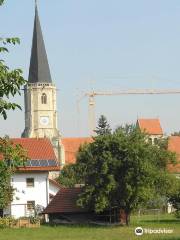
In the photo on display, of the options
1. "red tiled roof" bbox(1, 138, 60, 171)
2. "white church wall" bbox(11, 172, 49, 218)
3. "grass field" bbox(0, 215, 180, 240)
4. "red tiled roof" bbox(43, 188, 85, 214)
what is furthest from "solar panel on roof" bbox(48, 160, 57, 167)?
"grass field" bbox(0, 215, 180, 240)

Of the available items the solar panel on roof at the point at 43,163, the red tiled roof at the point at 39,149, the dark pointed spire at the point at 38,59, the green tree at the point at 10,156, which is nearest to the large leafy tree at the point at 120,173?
the solar panel on roof at the point at 43,163

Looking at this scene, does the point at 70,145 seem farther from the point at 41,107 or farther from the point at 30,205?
the point at 30,205

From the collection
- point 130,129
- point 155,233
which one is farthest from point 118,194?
point 155,233

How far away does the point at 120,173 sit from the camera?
49688 mm

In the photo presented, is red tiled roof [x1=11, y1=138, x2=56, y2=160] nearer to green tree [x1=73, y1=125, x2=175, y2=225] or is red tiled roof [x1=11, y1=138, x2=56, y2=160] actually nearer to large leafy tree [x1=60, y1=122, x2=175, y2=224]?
large leafy tree [x1=60, y1=122, x2=175, y2=224]

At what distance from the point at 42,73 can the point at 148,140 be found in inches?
4387

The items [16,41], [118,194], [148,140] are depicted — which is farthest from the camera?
[148,140]

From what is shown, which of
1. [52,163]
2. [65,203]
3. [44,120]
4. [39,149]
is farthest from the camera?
[44,120]

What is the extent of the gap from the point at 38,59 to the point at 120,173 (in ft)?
359

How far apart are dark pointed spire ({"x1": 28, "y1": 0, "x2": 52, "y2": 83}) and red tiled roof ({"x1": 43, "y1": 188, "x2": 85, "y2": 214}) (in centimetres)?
10288

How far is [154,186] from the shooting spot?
50969mm

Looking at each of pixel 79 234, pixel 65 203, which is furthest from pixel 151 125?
pixel 79 234

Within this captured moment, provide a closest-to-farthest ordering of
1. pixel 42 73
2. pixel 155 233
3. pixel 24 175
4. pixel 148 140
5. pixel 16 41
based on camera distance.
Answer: pixel 16 41
pixel 155 233
pixel 148 140
pixel 24 175
pixel 42 73

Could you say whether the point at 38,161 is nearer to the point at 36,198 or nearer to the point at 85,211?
the point at 36,198
